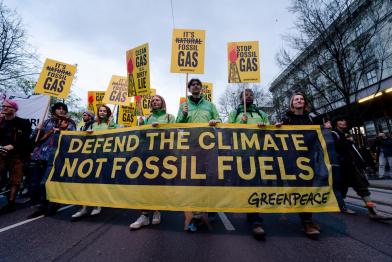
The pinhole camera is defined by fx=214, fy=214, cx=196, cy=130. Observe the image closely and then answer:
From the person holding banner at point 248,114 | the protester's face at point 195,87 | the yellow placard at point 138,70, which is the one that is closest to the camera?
the person holding banner at point 248,114

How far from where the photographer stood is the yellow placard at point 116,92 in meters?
7.35

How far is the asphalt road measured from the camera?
2.36m

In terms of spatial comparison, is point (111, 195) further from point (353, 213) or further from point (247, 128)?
point (353, 213)

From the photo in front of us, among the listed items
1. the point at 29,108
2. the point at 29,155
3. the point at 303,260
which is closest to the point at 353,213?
the point at 303,260

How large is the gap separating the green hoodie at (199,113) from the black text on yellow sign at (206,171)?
16.6 inches

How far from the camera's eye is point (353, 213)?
4.12m

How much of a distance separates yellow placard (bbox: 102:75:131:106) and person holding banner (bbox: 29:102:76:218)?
103 inches

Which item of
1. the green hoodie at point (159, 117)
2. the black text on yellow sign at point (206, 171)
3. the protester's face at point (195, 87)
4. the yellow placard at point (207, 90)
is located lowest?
the black text on yellow sign at point (206, 171)

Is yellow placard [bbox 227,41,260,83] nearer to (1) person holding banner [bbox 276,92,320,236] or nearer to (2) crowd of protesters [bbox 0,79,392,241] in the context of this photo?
(2) crowd of protesters [bbox 0,79,392,241]

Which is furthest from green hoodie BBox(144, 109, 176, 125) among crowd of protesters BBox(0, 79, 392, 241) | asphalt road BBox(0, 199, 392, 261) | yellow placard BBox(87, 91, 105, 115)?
yellow placard BBox(87, 91, 105, 115)

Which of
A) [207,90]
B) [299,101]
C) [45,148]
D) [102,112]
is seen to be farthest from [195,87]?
[207,90]

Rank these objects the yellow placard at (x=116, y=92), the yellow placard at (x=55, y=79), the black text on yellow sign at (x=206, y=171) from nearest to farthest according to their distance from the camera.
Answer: the black text on yellow sign at (x=206, y=171) → the yellow placard at (x=55, y=79) → the yellow placard at (x=116, y=92)

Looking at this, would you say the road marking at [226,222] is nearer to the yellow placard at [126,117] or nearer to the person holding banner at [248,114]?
the person holding banner at [248,114]

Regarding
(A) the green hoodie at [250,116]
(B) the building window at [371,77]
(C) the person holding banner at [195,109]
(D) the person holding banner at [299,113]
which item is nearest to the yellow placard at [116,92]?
(C) the person holding banner at [195,109]
